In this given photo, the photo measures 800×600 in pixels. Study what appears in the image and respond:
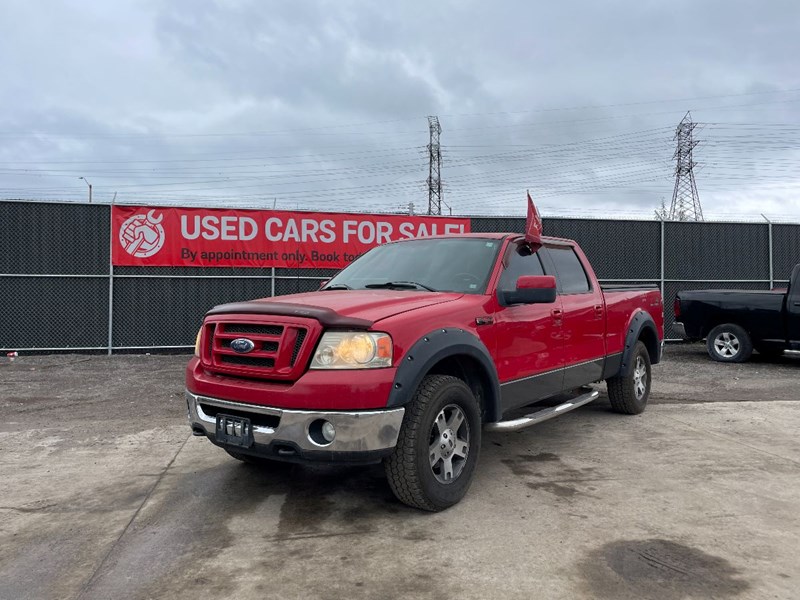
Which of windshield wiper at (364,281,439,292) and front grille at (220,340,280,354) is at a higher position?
windshield wiper at (364,281,439,292)

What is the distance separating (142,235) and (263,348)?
8.95 m

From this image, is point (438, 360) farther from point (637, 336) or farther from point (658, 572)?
point (637, 336)

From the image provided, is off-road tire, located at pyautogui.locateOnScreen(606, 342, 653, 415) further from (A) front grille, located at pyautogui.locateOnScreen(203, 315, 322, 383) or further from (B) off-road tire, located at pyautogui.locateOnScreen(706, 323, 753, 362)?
(B) off-road tire, located at pyautogui.locateOnScreen(706, 323, 753, 362)

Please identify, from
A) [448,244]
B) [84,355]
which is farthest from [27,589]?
[84,355]

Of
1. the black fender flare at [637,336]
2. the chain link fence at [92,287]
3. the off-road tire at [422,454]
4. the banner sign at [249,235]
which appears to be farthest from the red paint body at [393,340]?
the chain link fence at [92,287]

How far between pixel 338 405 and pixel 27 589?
1.70 metres

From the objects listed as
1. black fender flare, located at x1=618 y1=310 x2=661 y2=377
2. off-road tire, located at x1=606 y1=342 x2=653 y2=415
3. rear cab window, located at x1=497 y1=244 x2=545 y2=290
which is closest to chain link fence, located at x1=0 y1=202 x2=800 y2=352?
black fender flare, located at x1=618 y1=310 x2=661 y2=377

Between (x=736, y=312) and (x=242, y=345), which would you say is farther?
(x=736, y=312)

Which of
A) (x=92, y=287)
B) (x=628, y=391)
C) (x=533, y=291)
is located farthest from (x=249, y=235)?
(x=533, y=291)

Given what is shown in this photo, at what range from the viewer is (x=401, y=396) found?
3.44 meters

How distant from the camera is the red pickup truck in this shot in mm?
3373

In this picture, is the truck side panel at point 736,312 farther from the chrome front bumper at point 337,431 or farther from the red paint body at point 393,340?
the chrome front bumper at point 337,431

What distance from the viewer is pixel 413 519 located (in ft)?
12.0

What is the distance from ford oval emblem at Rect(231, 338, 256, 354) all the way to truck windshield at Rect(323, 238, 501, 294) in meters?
1.22
